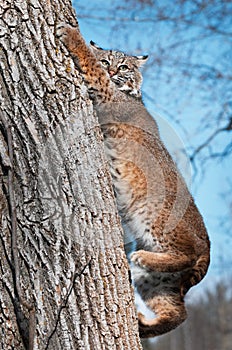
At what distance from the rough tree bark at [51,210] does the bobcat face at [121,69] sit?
3.95 ft

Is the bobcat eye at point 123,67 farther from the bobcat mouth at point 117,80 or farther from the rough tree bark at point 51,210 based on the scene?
the rough tree bark at point 51,210

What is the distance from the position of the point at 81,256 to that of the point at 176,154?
4.55ft

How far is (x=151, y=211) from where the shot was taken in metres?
2.85

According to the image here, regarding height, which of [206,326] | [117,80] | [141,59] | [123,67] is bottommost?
[206,326]

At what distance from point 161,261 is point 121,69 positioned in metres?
1.06

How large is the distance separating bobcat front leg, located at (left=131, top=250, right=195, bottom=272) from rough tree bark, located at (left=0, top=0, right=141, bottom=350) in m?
0.82

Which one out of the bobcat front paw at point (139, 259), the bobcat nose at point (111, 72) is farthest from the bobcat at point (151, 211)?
the bobcat nose at point (111, 72)

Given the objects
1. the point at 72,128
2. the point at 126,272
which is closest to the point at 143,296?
the point at 126,272

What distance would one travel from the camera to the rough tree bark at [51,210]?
5.81 feet

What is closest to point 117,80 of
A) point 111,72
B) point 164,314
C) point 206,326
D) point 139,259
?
point 111,72

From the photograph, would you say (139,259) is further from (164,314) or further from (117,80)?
(117,80)

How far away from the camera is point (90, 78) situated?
250 centimetres

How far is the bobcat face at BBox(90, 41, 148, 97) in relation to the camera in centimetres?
318

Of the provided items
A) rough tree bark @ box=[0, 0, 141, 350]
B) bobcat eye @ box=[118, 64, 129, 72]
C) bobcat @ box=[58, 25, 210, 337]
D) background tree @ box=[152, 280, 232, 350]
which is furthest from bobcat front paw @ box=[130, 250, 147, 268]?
background tree @ box=[152, 280, 232, 350]
